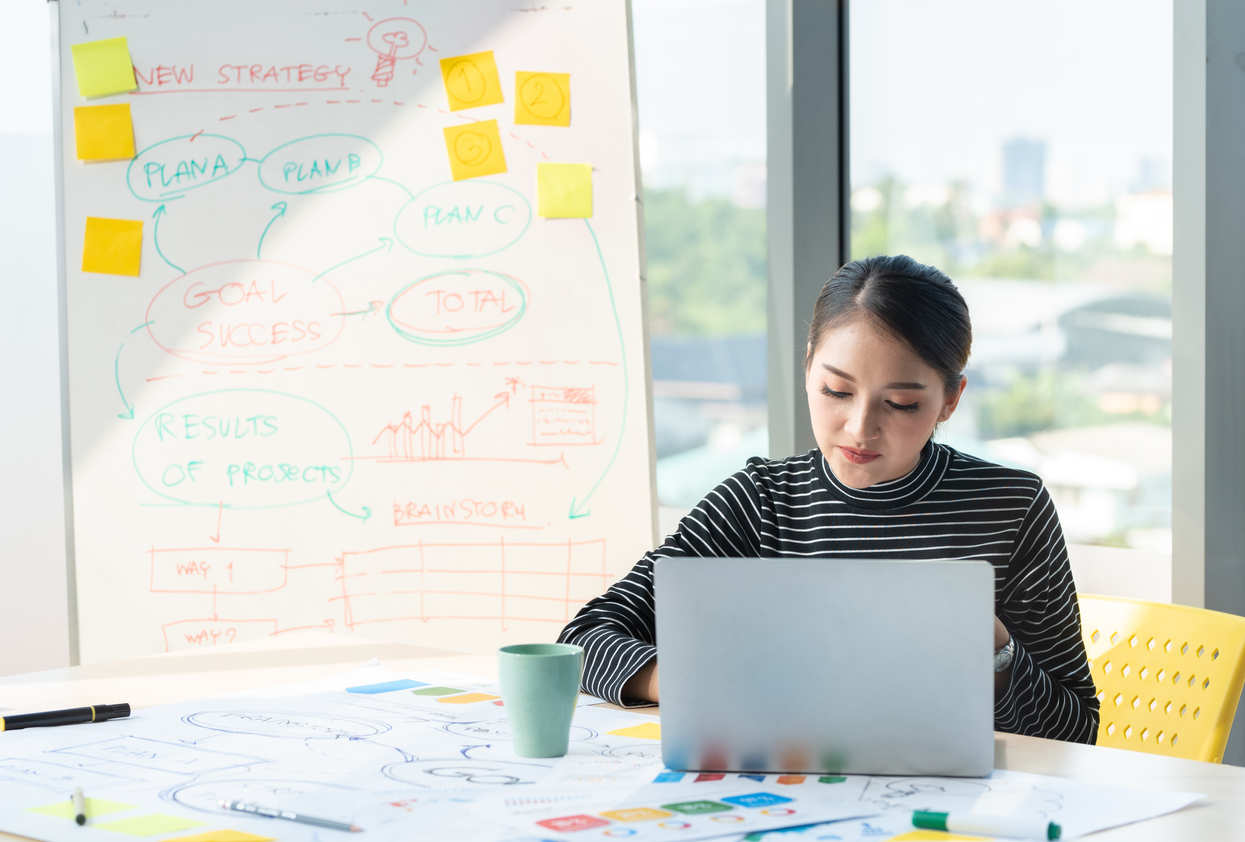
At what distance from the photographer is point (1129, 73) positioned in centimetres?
195

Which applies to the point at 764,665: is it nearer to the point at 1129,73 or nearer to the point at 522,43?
the point at 522,43

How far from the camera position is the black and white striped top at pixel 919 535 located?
1259mm

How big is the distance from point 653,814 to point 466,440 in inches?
49.4

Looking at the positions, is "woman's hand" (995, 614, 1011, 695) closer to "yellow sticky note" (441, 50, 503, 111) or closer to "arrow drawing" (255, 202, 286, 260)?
"yellow sticky note" (441, 50, 503, 111)

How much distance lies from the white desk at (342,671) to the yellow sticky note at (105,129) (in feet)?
3.44

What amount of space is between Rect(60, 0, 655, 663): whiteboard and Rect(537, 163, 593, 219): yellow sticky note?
0.02m

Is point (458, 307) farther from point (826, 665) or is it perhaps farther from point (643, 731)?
point (826, 665)

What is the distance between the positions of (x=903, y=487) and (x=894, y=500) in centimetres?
→ 2

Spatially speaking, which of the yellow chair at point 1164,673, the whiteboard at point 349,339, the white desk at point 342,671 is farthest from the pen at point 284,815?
the whiteboard at point 349,339

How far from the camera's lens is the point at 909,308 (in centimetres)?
125

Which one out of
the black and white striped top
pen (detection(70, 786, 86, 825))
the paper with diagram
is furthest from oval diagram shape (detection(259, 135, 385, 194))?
pen (detection(70, 786, 86, 825))

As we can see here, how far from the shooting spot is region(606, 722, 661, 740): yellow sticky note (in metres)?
0.97

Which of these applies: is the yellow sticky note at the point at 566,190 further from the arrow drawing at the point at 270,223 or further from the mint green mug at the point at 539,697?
the mint green mug at the point at 539,697

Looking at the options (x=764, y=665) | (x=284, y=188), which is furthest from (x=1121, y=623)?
(x=284, y=188)
